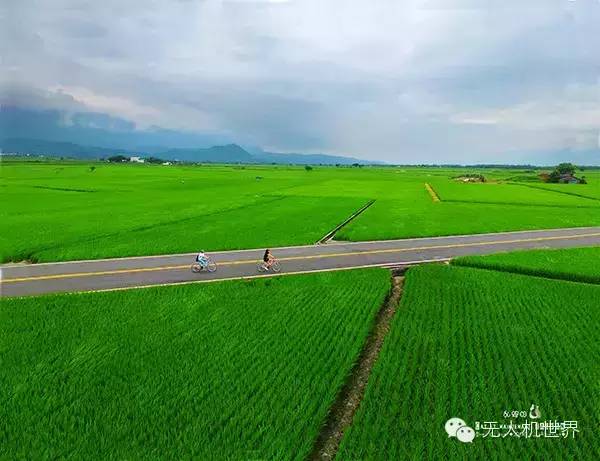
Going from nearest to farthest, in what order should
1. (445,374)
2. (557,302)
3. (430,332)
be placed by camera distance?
(445,374) → (430,332) → (557,302)

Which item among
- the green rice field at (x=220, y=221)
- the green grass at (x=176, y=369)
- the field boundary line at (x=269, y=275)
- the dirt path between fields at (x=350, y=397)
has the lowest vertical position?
the dirt path between fields at (x=350, y=397)

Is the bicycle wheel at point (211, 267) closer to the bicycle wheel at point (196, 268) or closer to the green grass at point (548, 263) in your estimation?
the bicycle wheel at point (196, 268)

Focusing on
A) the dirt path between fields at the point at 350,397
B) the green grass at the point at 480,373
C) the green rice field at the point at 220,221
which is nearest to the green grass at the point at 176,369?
the dirt path between fields at the point at 350,397

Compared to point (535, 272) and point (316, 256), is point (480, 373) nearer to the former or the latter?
point (535, 272)

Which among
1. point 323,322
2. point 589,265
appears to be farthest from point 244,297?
point 589,265

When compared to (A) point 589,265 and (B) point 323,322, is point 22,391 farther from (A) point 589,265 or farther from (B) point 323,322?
(A) point 589,265
